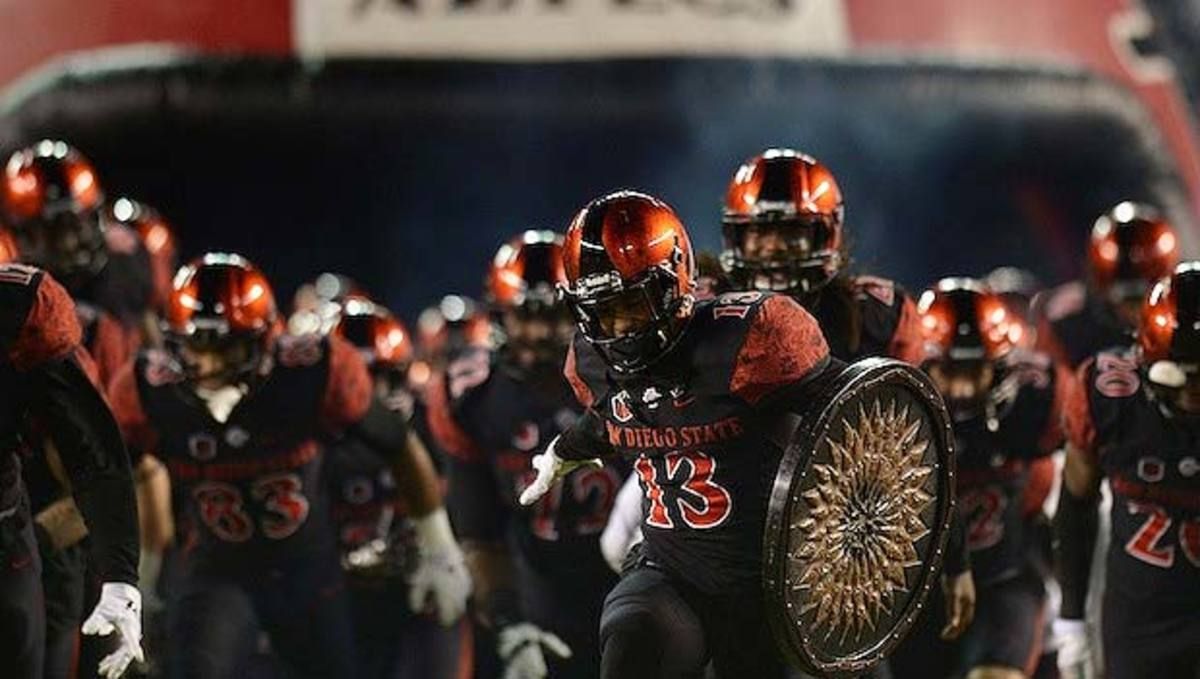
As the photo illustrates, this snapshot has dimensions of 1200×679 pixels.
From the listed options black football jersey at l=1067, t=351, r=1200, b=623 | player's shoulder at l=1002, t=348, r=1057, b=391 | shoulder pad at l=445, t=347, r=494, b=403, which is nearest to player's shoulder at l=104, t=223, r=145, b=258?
shoulder pad at l=445, t=347, r=494, b=403

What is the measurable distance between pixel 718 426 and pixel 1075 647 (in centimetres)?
160

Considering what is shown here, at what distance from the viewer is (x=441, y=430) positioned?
22.9 ft

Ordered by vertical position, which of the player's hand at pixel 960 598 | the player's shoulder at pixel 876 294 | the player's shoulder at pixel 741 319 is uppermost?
the player's shoulder at pixel 876 294

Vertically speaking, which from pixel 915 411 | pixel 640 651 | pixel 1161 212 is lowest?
pixel 640 651

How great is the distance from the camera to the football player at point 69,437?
16.0 feet

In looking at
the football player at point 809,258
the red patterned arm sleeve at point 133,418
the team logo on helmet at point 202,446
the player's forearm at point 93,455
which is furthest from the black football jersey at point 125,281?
the player's forearm at point 93,455

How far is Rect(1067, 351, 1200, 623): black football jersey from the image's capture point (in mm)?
5473

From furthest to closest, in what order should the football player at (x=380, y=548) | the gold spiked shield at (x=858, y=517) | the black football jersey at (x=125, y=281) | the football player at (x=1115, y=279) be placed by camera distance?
the black football jersey at (x=125, y=281)
the football player at (x=1115, y=279)
the football player at (x=380, y=548)
the gold spiked shield at (x=858, y=517)

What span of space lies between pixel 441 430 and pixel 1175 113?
296 inches

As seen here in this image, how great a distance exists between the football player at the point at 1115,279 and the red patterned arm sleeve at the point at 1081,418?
69.8 inches

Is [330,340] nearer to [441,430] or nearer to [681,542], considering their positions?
[441,430]

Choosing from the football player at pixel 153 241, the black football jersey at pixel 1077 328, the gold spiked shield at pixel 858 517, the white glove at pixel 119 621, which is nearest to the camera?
the gold spiked shield at pixel 858 517

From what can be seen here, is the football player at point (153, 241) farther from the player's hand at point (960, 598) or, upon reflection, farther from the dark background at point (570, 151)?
the player's hand at point (960, 598)

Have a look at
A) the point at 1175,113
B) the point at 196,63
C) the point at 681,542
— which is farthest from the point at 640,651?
the point at 1175,113
